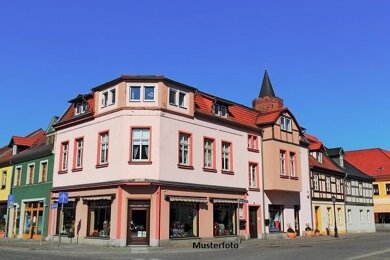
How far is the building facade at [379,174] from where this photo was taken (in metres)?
65.5

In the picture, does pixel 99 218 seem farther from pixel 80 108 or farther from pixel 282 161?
pixel 282 161

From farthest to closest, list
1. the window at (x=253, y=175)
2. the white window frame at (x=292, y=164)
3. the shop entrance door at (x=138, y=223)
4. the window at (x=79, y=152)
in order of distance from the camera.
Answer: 1. the white window frame at (x=292, y=164)
2. the window at (x=253, y=175)
3. the window at (x=79, y=152)
4. the shop entrance door at (x=138, y=223)

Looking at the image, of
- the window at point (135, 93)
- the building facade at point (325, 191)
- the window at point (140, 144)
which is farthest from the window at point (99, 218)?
the building facade at point (325, 191)

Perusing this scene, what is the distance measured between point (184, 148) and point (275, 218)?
1236 centimetres

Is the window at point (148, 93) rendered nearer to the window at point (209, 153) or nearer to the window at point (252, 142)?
the window at point (209, 153)

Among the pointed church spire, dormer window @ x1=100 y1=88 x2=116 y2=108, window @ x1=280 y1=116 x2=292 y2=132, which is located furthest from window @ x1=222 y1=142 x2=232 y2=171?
the pointed church spire

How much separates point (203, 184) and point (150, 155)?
492cm

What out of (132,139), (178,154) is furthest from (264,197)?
(132,139)

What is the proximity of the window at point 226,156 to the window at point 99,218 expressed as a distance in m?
9.34

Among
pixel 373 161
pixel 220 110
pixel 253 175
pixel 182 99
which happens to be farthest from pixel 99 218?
pixel 373 161

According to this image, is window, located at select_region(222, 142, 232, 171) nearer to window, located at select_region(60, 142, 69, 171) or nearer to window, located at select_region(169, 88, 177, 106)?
window, located at select_region(169, 88, 177, 106)

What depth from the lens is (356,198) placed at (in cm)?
5144

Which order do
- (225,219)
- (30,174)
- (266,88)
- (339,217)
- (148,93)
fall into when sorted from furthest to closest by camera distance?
(266,88), (339,217), (30,174), (225,219), (148,93)

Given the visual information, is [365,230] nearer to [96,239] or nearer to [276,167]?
[276,167]
